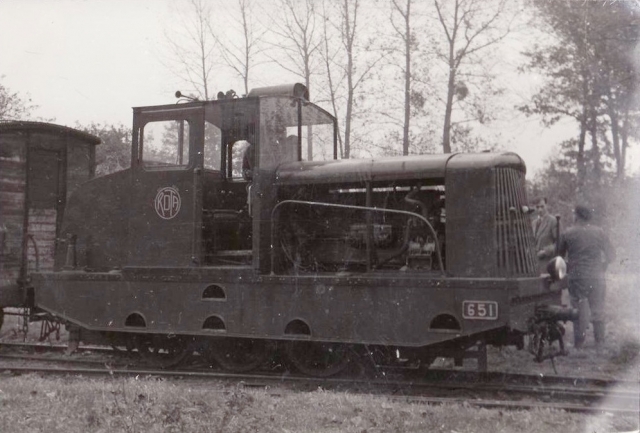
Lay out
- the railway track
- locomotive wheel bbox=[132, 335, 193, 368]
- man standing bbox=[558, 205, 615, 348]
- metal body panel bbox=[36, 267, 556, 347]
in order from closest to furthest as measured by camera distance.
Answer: the railway track
metal body panel bbox=[36, 267, 556, 347]
locomotive wheel bbox=[132, 335, 193, 368]
man standing bbox=[558, 205, 615, 348]

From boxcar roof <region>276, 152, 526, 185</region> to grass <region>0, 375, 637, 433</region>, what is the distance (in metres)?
2.19

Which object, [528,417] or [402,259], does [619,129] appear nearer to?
[402,259]

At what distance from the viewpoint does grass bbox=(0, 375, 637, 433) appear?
4.55 metres

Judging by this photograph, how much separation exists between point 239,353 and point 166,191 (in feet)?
6.83

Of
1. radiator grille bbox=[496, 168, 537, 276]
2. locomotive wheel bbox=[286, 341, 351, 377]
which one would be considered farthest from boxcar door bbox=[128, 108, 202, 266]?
radiator grille bbox=[496, 168, 537, 276]

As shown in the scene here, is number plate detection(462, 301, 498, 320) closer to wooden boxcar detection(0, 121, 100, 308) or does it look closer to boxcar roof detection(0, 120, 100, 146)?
wooden boxcar detection(0, 121, 100, 308)

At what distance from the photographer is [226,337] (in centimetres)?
→ 711

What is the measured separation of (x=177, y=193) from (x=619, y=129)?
16.2m

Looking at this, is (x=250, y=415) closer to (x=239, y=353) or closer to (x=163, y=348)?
(x=239, y=353)

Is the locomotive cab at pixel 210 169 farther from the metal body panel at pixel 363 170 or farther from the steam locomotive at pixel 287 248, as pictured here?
the metal body panel at pixel 363 170

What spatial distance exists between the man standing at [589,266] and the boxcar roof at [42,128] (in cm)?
737

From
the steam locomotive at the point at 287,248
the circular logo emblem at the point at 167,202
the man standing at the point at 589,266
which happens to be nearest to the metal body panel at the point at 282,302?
the steam locomotive at the point at 287,248

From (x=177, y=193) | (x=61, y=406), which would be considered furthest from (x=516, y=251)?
(x=61, y=406)

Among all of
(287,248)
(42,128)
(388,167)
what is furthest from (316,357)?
(42,128)
